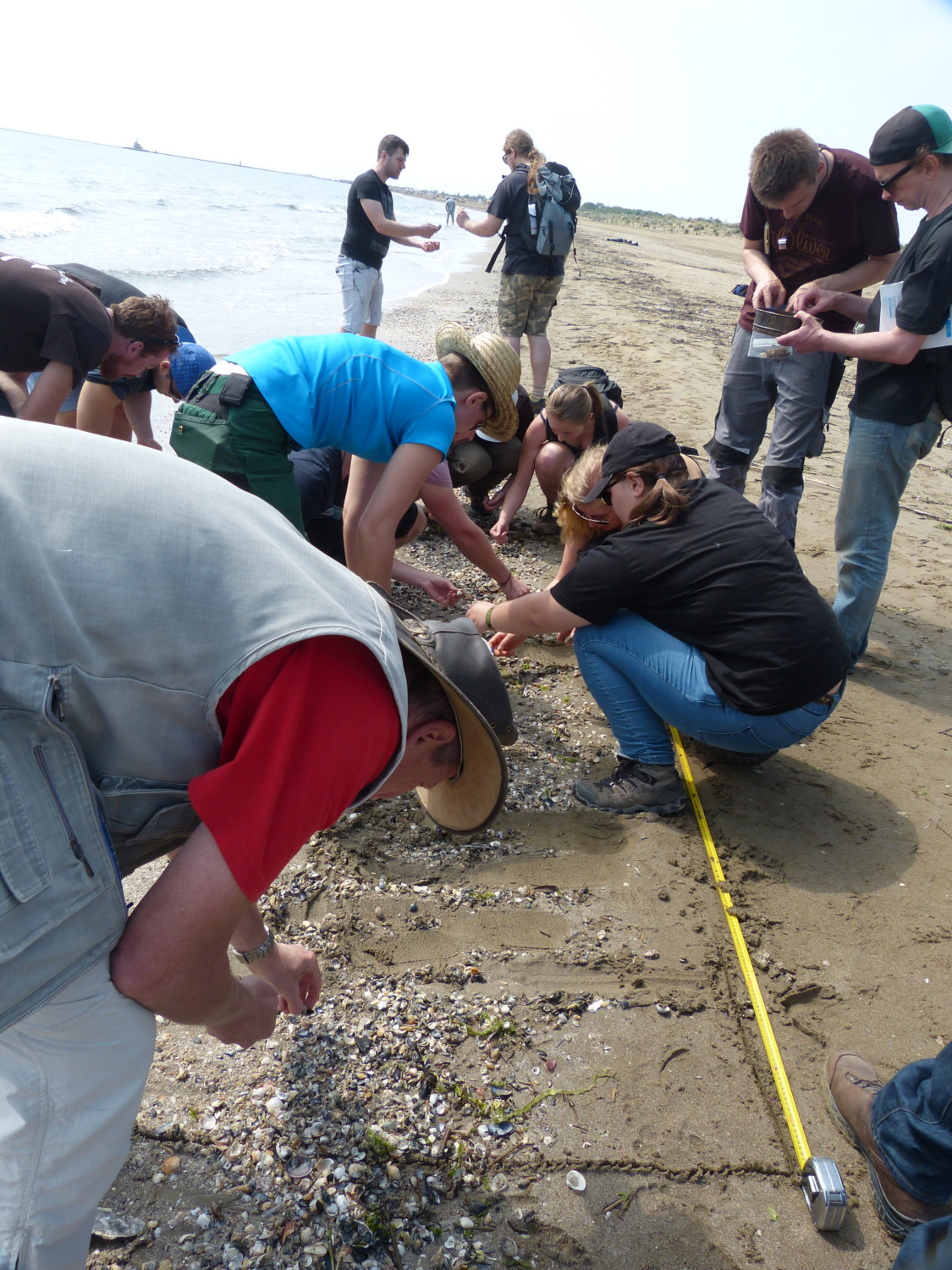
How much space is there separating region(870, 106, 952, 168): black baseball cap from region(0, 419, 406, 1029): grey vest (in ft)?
10.6

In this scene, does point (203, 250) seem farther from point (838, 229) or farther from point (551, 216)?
point (838, 229)

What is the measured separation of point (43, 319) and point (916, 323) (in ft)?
11.9

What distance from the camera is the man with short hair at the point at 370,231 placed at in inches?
274

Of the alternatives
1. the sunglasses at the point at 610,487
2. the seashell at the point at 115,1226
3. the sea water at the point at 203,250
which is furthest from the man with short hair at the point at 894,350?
the sea water at the point at 203,250

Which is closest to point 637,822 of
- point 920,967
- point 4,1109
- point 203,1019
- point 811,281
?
point 920,967

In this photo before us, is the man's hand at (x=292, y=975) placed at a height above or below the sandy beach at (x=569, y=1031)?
above

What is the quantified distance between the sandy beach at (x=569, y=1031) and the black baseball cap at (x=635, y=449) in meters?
1.13

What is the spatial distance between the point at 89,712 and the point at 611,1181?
1.56 meters

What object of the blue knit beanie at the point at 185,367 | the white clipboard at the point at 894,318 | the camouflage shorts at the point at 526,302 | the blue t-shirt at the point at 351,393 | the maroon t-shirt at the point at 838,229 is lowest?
the blue knit beanie at the point at 185,367

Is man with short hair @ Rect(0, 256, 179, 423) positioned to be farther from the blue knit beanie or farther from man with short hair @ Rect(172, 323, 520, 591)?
man with short hair @ Rect(172, 323, 520, 591)

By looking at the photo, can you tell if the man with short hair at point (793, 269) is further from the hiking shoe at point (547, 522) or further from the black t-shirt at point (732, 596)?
the black t-shirt at point (732, 596)

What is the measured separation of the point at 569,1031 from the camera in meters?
2.15

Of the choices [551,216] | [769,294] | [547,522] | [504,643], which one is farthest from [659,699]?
[551,216]

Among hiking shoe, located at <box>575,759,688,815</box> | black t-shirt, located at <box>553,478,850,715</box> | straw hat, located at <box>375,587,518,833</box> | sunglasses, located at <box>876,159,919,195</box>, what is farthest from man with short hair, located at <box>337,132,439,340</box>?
straw hat, located at <box>375,587,518,833</box>
